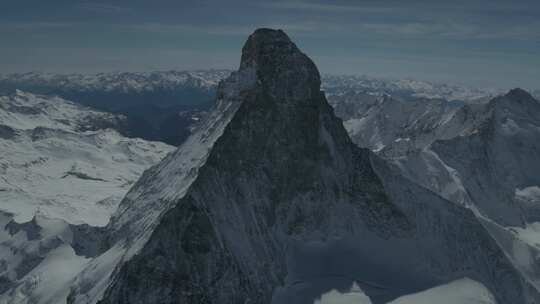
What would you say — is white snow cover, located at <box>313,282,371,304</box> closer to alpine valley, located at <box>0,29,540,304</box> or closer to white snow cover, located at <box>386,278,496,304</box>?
alpine valley, located at <box>0,29,540,304</box>

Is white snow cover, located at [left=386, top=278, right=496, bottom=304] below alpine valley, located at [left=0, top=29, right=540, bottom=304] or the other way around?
below

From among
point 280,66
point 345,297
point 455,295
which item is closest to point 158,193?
point 280,66

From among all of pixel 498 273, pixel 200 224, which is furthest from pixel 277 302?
pixel 498 273

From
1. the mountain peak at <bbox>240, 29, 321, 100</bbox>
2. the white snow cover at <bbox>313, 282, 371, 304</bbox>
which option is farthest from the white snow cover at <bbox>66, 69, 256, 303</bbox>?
the white snow cover at <bbox>313, 282, 371, 304</bbox>

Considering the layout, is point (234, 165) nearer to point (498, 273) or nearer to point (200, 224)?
point (200, 224)

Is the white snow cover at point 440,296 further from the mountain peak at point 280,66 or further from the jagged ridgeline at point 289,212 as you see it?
the mountain peak at point 280,66

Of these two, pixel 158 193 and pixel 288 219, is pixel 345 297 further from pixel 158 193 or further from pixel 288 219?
pixel 158 193

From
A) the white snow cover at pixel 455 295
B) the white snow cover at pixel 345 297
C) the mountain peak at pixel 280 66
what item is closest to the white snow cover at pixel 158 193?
the mountain peak at pixel 280 66

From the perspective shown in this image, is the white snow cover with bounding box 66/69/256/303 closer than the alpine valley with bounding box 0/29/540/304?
Yes
